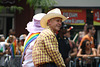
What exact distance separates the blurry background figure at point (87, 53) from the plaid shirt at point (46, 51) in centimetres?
514

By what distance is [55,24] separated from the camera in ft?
17.3

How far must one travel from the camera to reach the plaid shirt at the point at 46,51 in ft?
16.2

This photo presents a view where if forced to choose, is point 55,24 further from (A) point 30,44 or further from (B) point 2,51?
(B) point 2,51

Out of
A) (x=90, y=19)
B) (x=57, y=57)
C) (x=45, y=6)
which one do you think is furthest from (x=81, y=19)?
(x=57, y=57)

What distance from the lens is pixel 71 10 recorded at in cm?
1764

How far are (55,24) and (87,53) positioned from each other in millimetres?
5080

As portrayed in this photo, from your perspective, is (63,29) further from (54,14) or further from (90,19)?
(90,19)

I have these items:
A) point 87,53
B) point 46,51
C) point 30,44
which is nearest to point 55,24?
point 46,51

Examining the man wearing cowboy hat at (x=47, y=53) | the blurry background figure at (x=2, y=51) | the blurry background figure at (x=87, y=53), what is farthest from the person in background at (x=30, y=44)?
the blurry background figure at (x=87, y=53)

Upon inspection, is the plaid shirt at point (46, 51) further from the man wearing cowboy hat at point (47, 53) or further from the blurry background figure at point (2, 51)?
the blurry background figure at point (2, 51)

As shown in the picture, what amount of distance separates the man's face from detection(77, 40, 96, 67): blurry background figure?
488 centimetres

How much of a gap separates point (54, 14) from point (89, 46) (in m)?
5.00

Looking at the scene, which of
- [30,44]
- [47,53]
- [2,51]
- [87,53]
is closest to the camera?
[47,53]

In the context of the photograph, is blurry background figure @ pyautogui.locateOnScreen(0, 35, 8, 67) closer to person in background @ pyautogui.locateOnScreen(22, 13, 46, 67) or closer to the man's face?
person in background @ pyautogui.locateOnScreen(22, 13, 46, 67)
